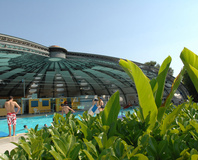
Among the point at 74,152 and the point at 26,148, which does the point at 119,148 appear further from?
the point at 26,148

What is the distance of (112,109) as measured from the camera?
1284mm

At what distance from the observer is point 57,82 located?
1015 inches

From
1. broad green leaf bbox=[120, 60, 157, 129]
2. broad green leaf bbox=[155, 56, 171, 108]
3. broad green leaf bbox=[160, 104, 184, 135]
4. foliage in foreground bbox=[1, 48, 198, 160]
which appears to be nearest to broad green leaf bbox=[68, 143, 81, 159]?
foliage in foreground bbox=[1, 48, 198, 160]

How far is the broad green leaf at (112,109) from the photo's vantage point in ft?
4.11

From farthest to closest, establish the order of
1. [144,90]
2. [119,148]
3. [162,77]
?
1. [162,77]
2. [144,90]
3. [119,148]

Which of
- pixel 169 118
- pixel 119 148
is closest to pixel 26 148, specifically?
pixel 119 148

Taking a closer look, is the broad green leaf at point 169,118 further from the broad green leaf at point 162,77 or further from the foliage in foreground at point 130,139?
the broad green leaf at point 162,77

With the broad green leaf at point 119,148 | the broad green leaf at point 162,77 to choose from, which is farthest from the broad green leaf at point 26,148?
the broad green leaf at point 162,77

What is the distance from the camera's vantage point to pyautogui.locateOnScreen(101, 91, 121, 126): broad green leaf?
1254 mm

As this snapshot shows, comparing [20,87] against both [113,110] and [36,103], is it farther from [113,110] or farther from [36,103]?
[113,110]

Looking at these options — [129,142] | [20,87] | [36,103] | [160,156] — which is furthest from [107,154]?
[20,87]

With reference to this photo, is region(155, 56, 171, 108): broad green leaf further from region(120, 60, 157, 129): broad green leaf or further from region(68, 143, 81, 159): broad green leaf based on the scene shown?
region(68, 143, 81, 159): broad green leaf

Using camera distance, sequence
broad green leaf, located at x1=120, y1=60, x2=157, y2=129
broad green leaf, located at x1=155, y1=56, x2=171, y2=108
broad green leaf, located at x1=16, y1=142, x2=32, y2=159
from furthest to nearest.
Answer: broad green leaf, located at x1=155, y1=56, x2=171, y2=108 < broad green leaf, located at x1=120, y1=60, x2=157, y2=129 < broad green leaf, located at x1=16, y1=142, x2=32, y2=159

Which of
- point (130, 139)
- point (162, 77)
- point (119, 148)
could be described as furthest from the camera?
point (162, 77)
